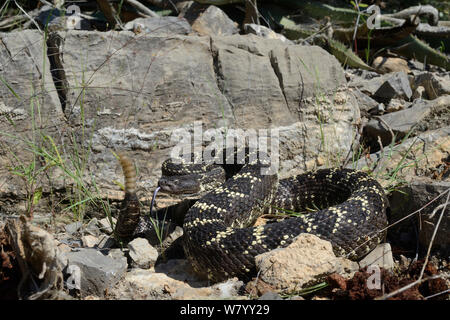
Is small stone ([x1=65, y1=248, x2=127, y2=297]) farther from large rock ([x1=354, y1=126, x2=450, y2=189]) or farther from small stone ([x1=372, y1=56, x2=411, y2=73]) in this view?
small stone ([x1=372, y1=56, x2=411, y2=73])

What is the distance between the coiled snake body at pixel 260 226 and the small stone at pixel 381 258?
2.5 inches

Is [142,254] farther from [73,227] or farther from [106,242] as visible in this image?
[73,227]

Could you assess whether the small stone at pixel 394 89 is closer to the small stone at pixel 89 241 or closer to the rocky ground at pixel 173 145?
the rocky ground at pixel 173 145

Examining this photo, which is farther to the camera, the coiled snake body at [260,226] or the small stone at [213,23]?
the small stone at [213,23]

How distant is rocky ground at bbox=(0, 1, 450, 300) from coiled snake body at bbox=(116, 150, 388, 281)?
0.63ft

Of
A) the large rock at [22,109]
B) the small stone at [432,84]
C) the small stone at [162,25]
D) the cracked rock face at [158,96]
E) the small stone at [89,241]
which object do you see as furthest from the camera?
the small stone at [432,84]

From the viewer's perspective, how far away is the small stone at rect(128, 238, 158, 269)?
4500mm

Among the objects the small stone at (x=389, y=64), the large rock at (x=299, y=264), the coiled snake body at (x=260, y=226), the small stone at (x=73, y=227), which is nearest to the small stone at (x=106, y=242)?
the small stone at (x=73, y=227)

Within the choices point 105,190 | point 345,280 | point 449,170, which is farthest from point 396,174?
point 105,190

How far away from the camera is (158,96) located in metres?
5.89

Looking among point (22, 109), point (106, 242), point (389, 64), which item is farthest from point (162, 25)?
point (389, 64)

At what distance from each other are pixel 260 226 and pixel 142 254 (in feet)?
3.97

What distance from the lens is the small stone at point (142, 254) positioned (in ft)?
14.8

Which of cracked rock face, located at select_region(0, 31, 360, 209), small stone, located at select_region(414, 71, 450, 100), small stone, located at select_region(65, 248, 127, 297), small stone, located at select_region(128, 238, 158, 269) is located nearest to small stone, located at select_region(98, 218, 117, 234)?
cracked rock face, located at select_region(0, 31, 360, 209)
